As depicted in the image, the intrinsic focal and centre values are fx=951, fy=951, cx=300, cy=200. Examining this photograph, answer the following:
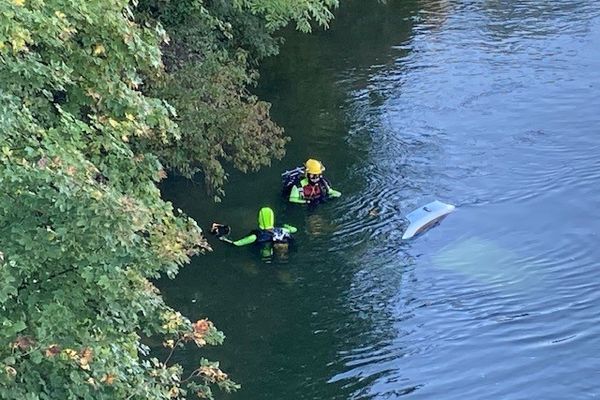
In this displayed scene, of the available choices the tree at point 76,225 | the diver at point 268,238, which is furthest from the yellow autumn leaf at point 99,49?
the diver at point 268,238

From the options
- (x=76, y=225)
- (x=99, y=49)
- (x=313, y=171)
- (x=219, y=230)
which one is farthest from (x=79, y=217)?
(x=313, y=171)

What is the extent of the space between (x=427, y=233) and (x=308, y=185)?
8.52 feet

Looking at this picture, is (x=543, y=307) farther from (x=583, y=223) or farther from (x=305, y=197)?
(x=305, y=197)

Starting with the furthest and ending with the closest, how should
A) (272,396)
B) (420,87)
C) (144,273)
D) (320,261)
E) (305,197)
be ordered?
(420,87), (305,197), (320,261), (272,396), (144,273)

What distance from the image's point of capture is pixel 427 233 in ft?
55.8

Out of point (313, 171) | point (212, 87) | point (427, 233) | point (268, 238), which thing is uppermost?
point (212, 87)

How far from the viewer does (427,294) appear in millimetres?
15289

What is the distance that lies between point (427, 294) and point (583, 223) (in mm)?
3674

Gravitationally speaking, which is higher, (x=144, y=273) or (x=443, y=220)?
Answer: (x=144, y=273)

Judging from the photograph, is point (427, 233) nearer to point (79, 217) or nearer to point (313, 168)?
point (313, 168)

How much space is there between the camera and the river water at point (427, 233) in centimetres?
1364

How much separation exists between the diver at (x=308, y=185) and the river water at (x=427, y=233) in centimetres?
23

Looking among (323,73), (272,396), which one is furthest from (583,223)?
(323,73)

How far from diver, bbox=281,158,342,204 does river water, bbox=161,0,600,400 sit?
23 centimetres
